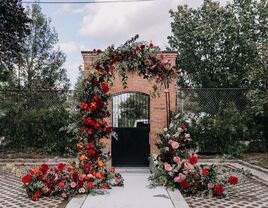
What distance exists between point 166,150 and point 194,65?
66.8ft

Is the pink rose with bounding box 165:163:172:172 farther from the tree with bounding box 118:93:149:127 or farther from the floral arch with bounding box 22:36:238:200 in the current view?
the tree with bounding box 118:93:149:127

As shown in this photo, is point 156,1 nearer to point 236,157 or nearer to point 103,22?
point 103,22

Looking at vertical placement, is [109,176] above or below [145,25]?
below

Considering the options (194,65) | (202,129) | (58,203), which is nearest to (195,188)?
(58,203)

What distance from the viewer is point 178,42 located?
28016 millimetres

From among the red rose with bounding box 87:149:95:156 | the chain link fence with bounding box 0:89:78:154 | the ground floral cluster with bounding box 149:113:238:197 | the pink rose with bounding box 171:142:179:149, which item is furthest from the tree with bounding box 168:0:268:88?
the red rose with bounding box 87:149:95:156

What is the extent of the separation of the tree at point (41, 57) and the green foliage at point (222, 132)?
583 inches

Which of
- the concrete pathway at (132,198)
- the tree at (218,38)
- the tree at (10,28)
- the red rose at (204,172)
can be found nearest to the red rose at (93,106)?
the concrete pathway at (132,198)

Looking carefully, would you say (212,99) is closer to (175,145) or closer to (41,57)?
(175,145)

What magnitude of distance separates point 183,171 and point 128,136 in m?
4.46

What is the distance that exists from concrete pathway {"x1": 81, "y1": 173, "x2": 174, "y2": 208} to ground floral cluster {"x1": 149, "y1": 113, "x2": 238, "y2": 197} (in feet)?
1.28

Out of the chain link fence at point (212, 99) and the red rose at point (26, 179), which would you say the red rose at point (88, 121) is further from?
the chain link fence at point (212, 99)

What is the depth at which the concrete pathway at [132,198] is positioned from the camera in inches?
241

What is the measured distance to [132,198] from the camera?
6.73m
